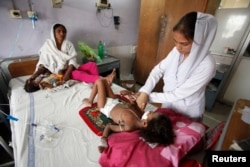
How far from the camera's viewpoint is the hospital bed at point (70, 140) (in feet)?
2.65

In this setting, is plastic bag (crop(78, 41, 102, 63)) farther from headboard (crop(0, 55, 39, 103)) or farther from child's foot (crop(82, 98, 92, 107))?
child's foot (crop(82, 98, 92, 107))

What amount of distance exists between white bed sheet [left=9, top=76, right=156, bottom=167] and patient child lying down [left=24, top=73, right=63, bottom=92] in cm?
8

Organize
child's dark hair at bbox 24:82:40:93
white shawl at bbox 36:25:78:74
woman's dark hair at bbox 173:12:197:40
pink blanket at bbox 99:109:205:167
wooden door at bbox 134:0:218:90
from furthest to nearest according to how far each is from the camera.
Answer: wooden door at bbox 134:0:218:90 < white shawl at bbox 36:25:78:74 < child's dark hair at bbox 24:82:40:93 < woman's dark hair at bbox 173:12:197:40 < pink blanket at bbox 99:109:205:167

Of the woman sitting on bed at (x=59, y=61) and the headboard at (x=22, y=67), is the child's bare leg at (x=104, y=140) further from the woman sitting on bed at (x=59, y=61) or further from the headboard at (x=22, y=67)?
the headboard at (x=22, y=67)

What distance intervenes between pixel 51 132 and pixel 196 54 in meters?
1.20

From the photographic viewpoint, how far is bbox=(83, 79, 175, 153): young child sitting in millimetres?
911

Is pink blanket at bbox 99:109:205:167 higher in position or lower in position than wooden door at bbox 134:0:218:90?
lower

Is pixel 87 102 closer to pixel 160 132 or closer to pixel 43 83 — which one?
pixel 43 83

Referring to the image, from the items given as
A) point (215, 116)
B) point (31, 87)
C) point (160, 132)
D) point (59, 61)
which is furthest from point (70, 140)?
point (215, 116)

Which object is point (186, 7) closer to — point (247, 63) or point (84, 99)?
point (247, 63)

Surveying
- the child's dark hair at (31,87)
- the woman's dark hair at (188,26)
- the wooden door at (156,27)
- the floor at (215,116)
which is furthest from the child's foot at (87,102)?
the wooden door at (156,27)

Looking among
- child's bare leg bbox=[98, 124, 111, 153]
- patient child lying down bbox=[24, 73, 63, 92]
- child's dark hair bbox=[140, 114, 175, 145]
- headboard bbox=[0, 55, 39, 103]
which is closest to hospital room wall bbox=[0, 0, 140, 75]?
headboard bbox=[0, 55, 39, 103]

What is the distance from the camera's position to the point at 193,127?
921mm

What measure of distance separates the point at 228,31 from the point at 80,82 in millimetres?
2563
